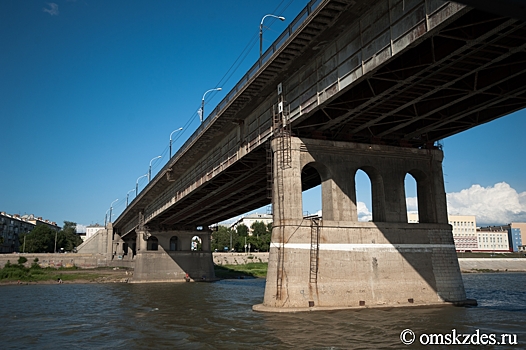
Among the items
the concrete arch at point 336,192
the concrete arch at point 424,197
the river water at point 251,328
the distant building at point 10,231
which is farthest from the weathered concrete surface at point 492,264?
the distant building at point 10,231

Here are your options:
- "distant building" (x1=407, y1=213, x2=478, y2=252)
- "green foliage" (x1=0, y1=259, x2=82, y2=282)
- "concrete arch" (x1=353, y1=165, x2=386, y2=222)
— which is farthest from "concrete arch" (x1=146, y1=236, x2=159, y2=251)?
"distant building" (x1=407, y1=213, x2=478, y2=252)

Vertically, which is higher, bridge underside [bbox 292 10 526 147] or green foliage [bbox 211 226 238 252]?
bridge underside [bbox 292 10 526 147]

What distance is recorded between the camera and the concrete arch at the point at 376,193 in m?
29.1

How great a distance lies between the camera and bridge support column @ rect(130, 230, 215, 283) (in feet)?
239

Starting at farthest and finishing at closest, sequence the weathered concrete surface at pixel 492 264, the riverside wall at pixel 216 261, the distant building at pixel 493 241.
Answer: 1. the distant building at pixel 493 241
2. the weathered concrete surface at pixel 492 264
3. the riverside wall at pixel 216 261

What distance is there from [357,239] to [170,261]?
5344 cm

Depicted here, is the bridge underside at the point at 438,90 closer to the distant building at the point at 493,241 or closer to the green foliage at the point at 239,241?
the green foliage at the point at 239,241

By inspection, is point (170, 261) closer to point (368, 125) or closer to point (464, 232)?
point (368, 125)

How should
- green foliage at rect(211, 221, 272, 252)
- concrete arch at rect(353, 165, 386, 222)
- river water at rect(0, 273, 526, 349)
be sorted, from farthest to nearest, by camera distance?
green foliage at rect(211, 221, 272, 252) < concrete arch at rect(353, 165, 386, 222) < river water at rect(0, 273, 526, 349)

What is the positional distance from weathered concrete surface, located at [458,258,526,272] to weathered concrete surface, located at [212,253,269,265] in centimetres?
4919

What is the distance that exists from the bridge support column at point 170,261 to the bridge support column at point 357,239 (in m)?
51.3

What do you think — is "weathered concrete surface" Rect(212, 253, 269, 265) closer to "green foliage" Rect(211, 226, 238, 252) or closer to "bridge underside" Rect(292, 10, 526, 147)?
"green foliage" Rect(211, 226, 238, 252)

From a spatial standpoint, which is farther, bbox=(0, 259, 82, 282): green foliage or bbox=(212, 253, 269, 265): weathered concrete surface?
bbox=(212, 253, 269, 265): weathered concrete surface

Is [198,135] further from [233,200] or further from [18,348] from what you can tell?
[18,348]
